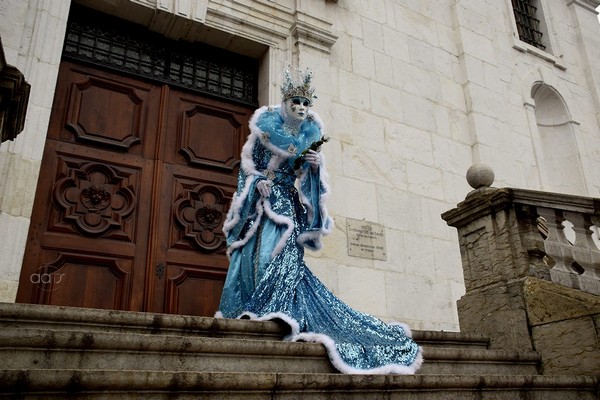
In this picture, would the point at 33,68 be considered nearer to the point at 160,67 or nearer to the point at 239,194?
the point at 160,67

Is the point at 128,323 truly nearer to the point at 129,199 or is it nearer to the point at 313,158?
the point at 313,158

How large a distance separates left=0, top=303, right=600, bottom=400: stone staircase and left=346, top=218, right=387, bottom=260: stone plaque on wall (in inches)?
123

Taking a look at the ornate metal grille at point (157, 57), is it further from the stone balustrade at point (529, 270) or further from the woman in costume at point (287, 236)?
the stone balustrade at point (529, 270)

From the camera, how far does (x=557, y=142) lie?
34.6ft

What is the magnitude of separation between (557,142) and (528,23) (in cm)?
261

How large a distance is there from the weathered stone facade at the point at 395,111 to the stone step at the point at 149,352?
8.70 ft

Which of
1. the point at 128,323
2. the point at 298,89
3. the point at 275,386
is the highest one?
the point at 298,89

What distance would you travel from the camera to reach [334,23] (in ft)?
26.8

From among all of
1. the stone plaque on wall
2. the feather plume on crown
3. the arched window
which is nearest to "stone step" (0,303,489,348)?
the feather plume on crown

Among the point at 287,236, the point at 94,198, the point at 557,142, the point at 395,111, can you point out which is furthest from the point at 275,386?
the point at 557,142

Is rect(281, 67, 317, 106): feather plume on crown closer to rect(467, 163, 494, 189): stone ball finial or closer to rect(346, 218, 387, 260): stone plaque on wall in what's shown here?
rect(467, 163, 494, 189): stone ball finial

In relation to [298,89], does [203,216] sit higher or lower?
lower

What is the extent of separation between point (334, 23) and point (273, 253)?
4.79m

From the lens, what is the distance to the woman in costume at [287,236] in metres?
4.02
